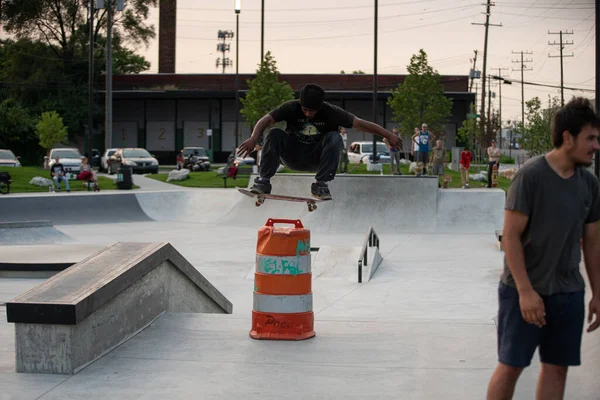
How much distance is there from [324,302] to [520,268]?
7.22 metres

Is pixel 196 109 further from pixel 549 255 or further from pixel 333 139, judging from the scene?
pixel 549 255

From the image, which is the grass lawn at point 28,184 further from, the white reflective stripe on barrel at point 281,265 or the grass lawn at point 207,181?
the white reflective stripe on barrel at point 281,265

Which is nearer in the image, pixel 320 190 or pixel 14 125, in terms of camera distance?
pixel 320 190

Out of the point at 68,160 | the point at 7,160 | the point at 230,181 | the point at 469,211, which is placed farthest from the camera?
the point at 68,160

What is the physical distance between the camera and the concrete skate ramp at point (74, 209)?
20266 mm

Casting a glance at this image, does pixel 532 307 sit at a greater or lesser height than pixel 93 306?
greater

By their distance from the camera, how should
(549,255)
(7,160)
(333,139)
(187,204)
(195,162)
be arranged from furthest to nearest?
(195,162) → (7,160) → (187,204) → (333,139) → (549,255)

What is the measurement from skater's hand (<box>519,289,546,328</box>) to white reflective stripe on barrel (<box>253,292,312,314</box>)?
2981 mm

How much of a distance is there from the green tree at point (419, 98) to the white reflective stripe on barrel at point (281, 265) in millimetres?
41382

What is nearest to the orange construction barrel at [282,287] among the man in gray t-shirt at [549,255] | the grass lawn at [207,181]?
the man in gray t-shirt at [549,255]

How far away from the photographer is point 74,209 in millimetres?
21797

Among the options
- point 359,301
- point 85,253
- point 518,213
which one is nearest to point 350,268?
point 359,301

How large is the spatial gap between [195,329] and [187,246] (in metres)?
10.5

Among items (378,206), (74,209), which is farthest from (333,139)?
(74,209)
